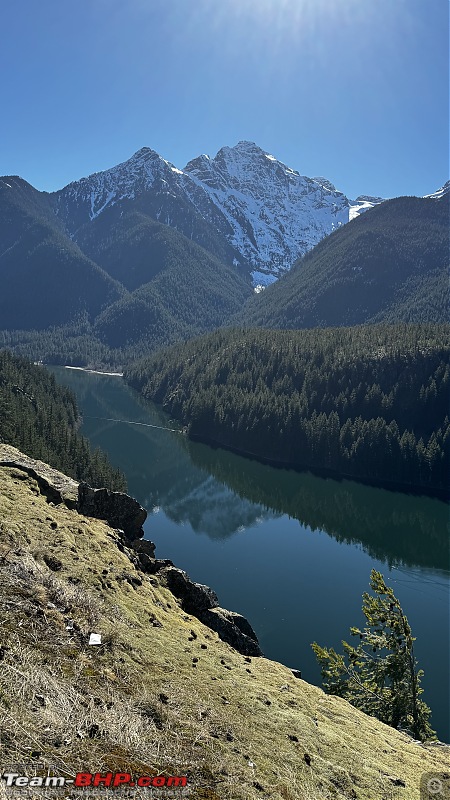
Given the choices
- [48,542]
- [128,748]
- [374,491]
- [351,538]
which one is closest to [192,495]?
[351,538]

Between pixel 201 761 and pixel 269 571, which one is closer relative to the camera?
pixel 201 761

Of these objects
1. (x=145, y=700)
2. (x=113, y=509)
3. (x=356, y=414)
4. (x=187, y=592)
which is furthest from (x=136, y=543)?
(x=356, y=414)

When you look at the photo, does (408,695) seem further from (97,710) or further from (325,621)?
(325,621)

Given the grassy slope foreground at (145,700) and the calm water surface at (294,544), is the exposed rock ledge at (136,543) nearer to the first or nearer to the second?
the grassy slope foreground at (145,700)

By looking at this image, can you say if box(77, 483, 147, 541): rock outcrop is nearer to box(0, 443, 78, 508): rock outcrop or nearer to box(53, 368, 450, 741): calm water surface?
box(0, 443, 78, 508): rock outcrop

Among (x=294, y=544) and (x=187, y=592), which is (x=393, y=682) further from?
(x=294, y=544)

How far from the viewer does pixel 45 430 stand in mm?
112875

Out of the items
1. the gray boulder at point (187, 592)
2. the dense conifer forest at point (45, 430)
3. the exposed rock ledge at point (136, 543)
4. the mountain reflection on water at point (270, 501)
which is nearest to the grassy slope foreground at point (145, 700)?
the exposed rock ledge at point (136, 543)

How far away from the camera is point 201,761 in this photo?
12781mm

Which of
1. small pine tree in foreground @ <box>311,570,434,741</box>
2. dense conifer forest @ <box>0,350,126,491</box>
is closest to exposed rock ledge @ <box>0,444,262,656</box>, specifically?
small pine tree in foreground @ <box>311,570,434,741</box>

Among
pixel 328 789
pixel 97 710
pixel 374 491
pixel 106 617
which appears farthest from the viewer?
pixel 374 491

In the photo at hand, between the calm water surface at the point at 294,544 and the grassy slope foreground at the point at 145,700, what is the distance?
3843cm

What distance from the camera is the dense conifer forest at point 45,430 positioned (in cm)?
8975

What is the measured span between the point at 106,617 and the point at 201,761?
610 centimetres
